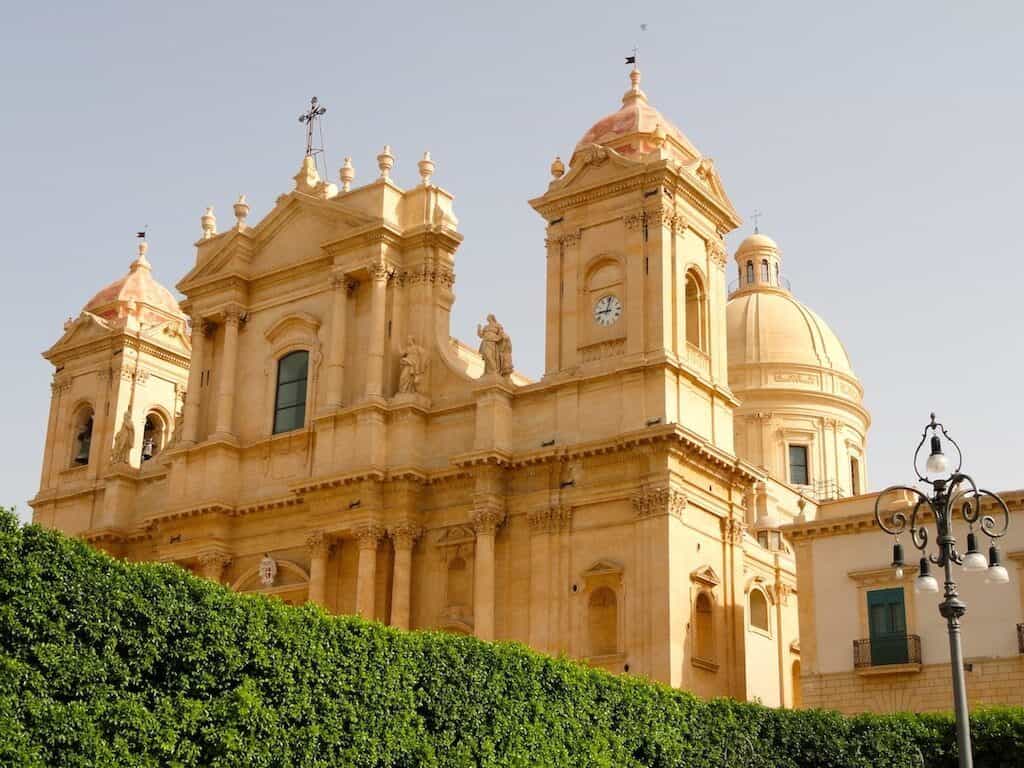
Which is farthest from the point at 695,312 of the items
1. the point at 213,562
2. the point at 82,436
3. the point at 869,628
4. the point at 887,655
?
the point at 82,436

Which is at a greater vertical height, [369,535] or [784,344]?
[784,344]

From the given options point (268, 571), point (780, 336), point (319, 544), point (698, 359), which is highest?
point (780, 336)

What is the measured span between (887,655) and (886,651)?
0.08 m

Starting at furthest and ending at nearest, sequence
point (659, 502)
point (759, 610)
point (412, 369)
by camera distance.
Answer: point (759, 610), point (412, 369), point (659, 502)

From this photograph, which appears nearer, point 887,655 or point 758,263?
point 887,655

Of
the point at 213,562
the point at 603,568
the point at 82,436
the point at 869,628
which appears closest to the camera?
the point at 603,568

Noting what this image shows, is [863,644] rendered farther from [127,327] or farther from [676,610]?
[127,327]

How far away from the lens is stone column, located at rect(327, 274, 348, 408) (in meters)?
35.1

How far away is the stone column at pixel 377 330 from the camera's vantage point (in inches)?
1353

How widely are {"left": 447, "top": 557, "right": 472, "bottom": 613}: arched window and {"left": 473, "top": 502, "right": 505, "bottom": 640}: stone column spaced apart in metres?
0.54

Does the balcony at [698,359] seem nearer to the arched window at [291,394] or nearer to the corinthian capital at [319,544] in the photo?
the corinthian capital at [319,544]

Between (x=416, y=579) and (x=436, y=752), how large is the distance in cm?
1243

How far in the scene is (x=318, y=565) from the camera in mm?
33719

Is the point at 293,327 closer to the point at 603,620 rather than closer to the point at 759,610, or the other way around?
the point at 603,620
